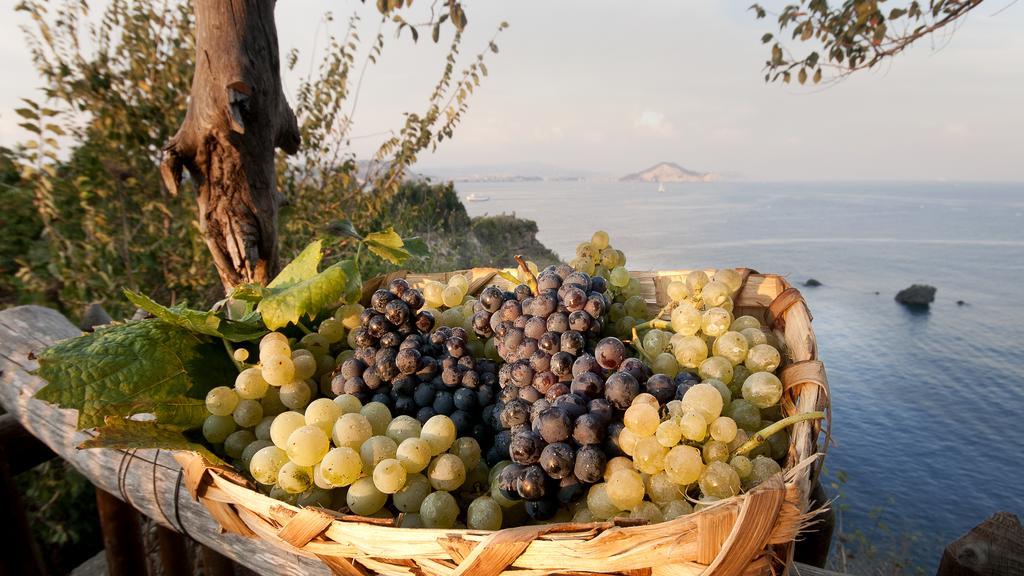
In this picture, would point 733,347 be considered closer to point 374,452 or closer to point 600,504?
point 600,504

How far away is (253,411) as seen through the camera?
1.09 m

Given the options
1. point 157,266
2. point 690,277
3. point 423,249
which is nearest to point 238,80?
point 423,249

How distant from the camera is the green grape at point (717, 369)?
38.7 inches

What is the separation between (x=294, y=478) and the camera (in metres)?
0.89

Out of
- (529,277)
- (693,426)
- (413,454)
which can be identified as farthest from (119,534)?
(693,426)

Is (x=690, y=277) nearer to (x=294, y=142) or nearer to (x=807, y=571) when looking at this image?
(x=807, y=571)

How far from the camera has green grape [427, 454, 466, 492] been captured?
2.96 feet

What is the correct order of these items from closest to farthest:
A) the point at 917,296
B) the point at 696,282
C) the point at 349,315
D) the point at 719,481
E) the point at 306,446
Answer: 1. the point at 719,481
2. the point at 306,446
3. the point at 696,282
4. the point at 349,315
5. the point at 917,296

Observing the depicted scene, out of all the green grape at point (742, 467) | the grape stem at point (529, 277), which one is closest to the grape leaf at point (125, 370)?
the grape stem at point (529, 277)

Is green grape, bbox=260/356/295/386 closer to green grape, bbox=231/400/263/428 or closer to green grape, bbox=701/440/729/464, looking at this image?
green grape, bbox=231/400/263/428

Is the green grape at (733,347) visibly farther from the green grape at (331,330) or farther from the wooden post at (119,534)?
the wooden post at (119,534)

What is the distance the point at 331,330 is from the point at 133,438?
1.63 ft

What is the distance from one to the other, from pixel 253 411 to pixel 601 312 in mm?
756

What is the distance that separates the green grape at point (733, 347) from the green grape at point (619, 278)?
32 cm
